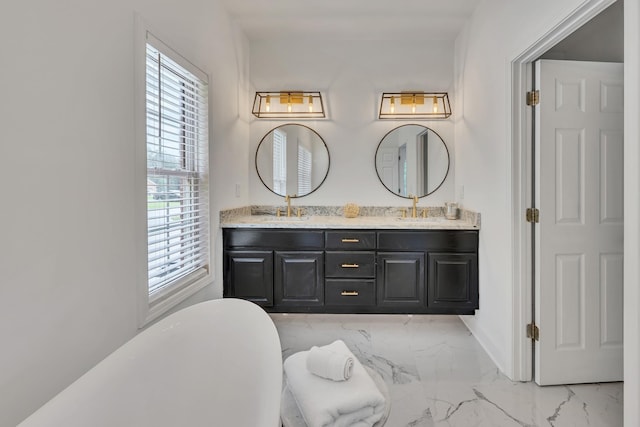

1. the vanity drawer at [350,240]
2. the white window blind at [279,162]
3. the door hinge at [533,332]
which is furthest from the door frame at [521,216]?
the white window blind at [279,162]

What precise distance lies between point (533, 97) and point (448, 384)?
179cm

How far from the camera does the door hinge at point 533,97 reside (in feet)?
6.39

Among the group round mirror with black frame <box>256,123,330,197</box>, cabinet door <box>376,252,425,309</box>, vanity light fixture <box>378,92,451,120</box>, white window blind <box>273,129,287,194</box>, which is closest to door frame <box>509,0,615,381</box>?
cabinet door <box>376,252,425,309</box>

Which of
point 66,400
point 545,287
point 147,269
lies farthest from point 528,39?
point 66,400

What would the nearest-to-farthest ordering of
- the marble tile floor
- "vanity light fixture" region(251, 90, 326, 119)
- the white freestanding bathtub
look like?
the white freestanding bathtub
the marble tile floor
"vanity light fixture" region(251, 90, 326, 119)

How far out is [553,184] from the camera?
6.35 ft

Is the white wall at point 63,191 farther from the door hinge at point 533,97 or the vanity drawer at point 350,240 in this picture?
the door hinge at point 533,97

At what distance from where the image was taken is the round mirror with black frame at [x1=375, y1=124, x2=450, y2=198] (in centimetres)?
324

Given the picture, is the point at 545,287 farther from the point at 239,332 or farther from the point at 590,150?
the point at 239,332

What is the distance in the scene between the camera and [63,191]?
115 centimetres

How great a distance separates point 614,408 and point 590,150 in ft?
4.60

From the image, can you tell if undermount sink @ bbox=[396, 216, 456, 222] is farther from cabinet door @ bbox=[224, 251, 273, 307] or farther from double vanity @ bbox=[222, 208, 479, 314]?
cabinet door @ bbox=[224, 251, 273, 307]

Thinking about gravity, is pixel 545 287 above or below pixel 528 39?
below

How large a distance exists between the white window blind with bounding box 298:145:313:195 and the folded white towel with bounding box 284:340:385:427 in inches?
91.0
